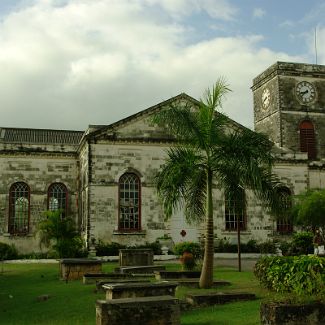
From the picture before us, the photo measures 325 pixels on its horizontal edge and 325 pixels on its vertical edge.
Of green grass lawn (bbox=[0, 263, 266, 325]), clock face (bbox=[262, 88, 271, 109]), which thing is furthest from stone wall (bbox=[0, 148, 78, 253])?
clock face (bbox=[262, 88, 271, 109])

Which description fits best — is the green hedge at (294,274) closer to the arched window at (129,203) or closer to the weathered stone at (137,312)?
the weathered stone at (137,312)

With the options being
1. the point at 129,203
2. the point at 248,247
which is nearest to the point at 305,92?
the point at 248,247

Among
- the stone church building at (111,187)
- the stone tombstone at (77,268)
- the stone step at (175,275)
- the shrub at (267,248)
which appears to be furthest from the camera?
the shrub at (267,248)

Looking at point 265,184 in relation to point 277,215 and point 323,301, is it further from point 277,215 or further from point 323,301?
point 323,301

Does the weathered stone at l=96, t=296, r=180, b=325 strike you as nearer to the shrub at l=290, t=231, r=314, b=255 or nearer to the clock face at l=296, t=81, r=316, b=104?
the shrub at l=290, t=231, r=314, b=255

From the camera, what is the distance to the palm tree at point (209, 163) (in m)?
15.1

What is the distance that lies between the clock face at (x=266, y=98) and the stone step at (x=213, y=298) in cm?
3006

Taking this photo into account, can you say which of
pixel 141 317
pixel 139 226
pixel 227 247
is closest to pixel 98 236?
pixel 139 226

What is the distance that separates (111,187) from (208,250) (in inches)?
588

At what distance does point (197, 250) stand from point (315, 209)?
8.47 metres

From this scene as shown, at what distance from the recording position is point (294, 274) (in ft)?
38.8

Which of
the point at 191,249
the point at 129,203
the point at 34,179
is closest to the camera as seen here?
the point at 191,249

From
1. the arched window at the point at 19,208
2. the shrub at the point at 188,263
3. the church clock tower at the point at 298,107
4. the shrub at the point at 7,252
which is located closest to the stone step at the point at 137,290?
the shrub at the point at 188,263

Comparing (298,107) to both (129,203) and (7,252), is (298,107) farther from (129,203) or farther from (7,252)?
(7,252)
